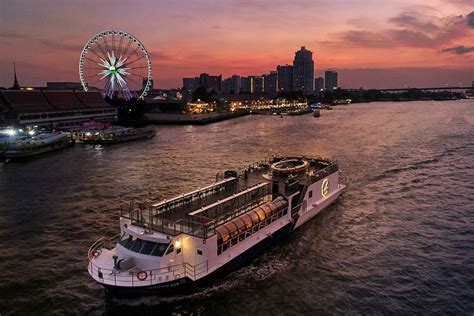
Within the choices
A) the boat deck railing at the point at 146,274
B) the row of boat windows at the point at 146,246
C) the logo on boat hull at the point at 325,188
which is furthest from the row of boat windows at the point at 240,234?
the logo on boat hull at the point at 325,188

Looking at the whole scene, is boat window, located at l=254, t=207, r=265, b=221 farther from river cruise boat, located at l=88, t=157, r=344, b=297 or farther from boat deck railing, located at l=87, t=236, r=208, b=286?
boat deck railing, located at l=87, t=236, r=208, b=286

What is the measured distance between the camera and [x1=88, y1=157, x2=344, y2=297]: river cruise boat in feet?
52.2

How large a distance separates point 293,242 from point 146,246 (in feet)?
29.6

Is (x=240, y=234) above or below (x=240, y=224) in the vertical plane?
below

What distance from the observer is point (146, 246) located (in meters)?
16.5

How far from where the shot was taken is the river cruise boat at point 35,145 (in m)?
50.7

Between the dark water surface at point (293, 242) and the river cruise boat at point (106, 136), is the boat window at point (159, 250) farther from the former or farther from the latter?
the river cruise boat at point (106, 136)

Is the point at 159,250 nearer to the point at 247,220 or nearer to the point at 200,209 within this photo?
the point at 200,209

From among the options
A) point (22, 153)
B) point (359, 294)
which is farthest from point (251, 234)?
point (22, 153)

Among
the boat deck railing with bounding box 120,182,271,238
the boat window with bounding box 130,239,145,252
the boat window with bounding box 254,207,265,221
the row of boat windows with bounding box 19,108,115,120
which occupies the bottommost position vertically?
the boat window with bounding box 130,239,145,252

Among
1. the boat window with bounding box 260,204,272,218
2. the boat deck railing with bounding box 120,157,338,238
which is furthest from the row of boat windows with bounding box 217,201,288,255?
the boat deck railing with bounding box 120,157,338,238

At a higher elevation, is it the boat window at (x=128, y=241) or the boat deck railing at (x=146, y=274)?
the boat window at (x=128, y=241)

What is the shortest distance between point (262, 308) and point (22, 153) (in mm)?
44528

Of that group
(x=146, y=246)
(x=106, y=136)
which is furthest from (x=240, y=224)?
(x=106, y=136)
